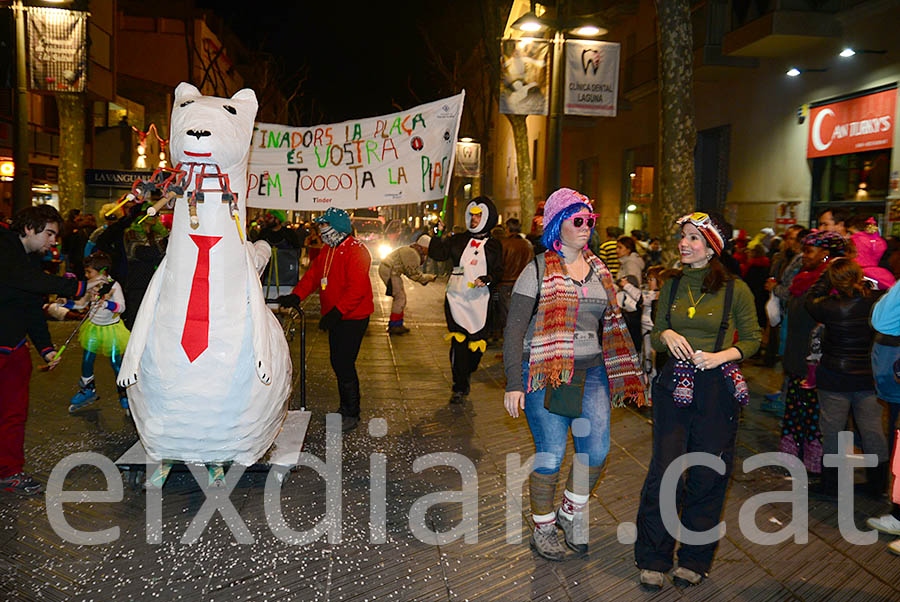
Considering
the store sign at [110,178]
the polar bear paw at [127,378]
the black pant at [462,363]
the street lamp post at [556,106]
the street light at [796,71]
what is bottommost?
the black pant at [462,363]

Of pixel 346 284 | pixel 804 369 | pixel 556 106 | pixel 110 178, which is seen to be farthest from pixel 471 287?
pixel 110 178

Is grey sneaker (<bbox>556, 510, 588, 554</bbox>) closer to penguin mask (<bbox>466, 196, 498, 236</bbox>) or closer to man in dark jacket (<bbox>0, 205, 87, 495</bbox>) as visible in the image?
man in dark jacket (<bbox>0, 205, 87, 495</bbox>)

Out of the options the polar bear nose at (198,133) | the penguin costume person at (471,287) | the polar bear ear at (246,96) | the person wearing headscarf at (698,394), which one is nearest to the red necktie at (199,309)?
the polar bear nose at (198,133)

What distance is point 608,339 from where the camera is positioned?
12.5 ft

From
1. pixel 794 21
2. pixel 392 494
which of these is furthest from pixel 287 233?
pixel 794 21

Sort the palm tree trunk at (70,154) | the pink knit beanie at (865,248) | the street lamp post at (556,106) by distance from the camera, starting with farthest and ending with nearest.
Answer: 1. the palm tree trunk at (70,154)
2. the street lamp post at (556,106)
3. the pink knit beanie at (865,248)

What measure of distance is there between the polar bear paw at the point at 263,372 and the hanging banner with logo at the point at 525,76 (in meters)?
7.70

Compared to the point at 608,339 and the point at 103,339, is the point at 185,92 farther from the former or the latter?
the point at 608,339

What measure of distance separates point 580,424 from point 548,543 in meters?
0.69

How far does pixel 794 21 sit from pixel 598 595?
12242mm

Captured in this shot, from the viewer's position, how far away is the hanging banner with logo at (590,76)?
10.7 metres

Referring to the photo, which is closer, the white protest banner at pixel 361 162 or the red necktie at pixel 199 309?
the red necktie at pixel 199 309

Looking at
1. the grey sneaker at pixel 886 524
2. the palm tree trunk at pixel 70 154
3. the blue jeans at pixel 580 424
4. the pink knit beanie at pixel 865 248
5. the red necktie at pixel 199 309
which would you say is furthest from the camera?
the palm tree trunk at pixel 70 154

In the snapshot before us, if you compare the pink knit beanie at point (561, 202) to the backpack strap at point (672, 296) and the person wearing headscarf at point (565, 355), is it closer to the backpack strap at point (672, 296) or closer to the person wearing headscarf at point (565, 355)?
the person wearing headscarf at point (565, 355)
